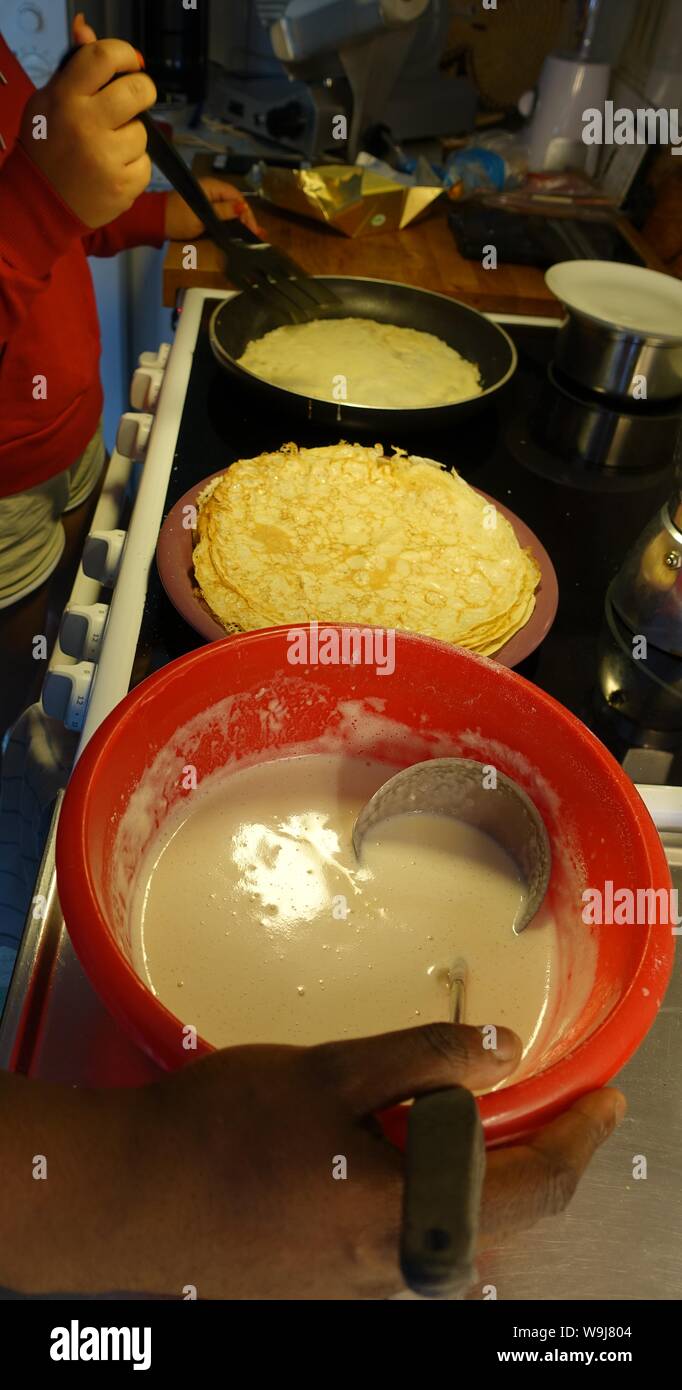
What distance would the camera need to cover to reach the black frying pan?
120 cm

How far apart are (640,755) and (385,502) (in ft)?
1.17

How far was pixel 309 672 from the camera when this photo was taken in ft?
2.41

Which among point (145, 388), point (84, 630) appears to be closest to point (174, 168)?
→ point (145, 388)

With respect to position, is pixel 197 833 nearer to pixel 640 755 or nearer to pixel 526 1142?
pixel 526 1142

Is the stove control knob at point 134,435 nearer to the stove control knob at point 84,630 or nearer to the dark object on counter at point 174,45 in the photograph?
the stove control knob at point 84,630

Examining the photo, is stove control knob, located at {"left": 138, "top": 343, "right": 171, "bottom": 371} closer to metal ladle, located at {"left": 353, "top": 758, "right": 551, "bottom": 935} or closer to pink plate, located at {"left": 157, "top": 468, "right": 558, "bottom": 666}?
pink plate, located at {"left": 157, "top": 468, "right": 558, "bottom": 666}

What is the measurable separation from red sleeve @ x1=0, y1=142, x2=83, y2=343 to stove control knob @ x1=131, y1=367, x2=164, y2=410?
0.18 m

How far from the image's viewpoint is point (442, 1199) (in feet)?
1.29

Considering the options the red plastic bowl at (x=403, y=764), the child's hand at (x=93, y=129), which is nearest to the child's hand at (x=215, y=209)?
the child's hand at (x=93, y=129)

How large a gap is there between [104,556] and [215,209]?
941mm

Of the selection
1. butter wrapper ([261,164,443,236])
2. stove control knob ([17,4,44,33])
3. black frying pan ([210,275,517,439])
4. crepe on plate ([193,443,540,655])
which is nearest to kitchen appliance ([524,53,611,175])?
butter wrapper ([261,164,443,236])

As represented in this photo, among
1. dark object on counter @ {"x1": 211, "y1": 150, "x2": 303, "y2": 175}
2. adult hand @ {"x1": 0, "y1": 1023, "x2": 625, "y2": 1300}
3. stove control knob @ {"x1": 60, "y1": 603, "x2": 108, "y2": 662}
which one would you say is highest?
dark object on counter @ {"x1": 211, "y1": 150, "x2": 303, "y2": 175}

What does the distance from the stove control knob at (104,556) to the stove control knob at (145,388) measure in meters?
0.37
